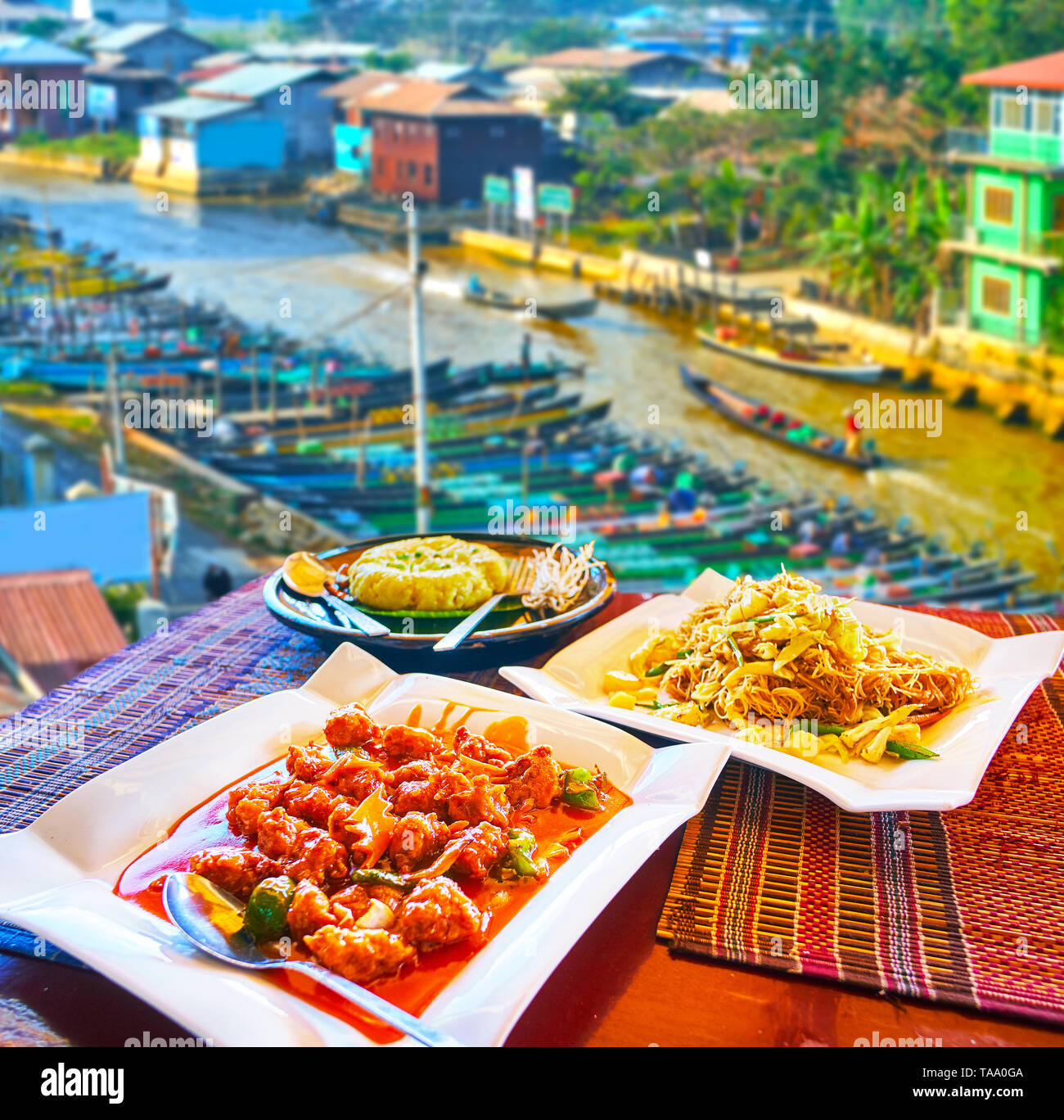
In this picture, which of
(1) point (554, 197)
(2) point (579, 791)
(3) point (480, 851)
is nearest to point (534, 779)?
(2) point (579, 791)

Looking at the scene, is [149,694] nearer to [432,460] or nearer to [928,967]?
[928,967]

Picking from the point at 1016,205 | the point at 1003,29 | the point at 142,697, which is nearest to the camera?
the point at 142,697

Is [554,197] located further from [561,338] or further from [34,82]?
[34,82]

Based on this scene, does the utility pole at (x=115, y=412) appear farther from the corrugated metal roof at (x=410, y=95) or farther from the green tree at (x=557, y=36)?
the green tree at (x=557, y=36)

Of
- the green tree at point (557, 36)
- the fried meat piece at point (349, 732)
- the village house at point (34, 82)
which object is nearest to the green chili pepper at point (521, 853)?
the fried meat piece at point (349, 732)

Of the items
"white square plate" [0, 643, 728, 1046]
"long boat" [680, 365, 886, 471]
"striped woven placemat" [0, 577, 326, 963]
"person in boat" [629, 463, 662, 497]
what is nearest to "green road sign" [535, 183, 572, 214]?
"long boat" [680, 365, 886, 471]

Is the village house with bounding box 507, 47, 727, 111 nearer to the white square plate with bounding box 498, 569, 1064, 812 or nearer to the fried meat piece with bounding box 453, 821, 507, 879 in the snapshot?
the white square plate with bounding box 498, 569, 1064, 812
